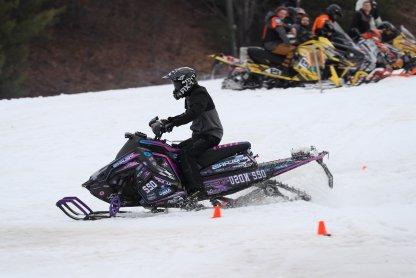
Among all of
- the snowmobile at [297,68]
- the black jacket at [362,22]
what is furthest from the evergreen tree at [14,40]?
the black jacket at [362,22]

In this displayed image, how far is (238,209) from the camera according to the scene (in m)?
8.73

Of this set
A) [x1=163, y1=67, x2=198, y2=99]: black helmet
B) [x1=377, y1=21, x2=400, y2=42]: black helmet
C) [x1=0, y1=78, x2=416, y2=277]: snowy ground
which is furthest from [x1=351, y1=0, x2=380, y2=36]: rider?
[x1=163, y1=67, x2=198, y2=99]: black helmet

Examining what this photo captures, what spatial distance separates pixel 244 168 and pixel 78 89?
21.9m

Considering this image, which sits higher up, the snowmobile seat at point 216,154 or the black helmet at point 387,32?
the black helmet at point 387,32

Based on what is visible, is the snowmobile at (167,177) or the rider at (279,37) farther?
the rider at (279,37)

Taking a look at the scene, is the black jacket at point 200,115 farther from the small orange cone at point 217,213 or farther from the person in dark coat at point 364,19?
the person in dark coat at point 364,19

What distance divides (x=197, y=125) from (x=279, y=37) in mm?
7963

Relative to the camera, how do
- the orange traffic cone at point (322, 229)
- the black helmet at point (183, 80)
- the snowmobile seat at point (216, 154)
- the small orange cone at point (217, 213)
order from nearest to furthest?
the orange traffic cone at point (322, 229)
the small orange cone at point (217, 213)
the black helmet at point (183, 80)
the snowmobile seat at point (216, 154)

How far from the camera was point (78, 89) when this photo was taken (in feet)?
98.9

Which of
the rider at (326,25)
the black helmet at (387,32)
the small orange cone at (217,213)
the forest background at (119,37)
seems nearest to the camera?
the small orange cone at (217,213)

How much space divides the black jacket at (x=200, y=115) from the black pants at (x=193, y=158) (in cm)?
9

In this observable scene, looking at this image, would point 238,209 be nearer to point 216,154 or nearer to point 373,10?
point 216,154

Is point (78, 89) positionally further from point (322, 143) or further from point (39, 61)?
point (322, 143)

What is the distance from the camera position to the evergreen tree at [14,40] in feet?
88.4
